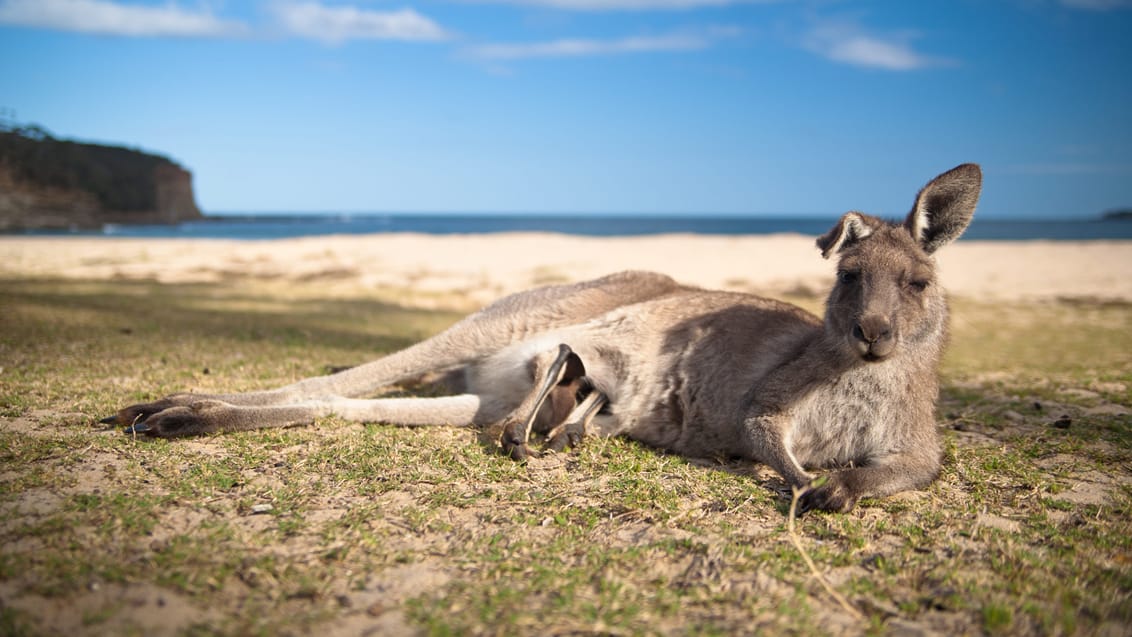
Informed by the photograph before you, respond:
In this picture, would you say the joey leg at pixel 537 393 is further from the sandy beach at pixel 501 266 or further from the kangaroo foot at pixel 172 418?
the sandy beach at pixel 501 266

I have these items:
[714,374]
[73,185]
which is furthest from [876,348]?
[73,185]

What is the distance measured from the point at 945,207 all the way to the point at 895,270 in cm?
41

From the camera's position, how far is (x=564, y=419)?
3457 millimetres

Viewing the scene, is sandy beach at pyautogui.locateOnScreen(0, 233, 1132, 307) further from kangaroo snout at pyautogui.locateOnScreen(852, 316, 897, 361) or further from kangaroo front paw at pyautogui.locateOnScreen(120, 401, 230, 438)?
kangaroo snout at pyautogui.locateOnScreen(852, 316, 897, 361)

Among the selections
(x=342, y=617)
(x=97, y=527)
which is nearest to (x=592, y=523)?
(x=342, y=617)

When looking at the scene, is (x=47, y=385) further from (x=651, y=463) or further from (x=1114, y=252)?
(x=1114, y=252)

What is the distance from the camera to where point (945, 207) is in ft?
9.34

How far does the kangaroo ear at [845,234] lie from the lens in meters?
2.80

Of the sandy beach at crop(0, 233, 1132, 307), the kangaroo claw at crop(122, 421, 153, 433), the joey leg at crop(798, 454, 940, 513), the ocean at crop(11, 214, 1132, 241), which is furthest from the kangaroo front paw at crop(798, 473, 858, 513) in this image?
the ocean at crop(11, 214, 1132, 241)

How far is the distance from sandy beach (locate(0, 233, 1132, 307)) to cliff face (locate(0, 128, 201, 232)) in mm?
15710

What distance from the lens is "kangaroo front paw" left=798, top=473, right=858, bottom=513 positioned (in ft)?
8.30

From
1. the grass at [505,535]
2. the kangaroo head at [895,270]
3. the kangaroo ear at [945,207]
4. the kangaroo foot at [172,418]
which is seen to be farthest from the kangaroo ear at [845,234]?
the kangaroo foot at [172,418]

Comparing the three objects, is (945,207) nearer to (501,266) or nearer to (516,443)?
(516,443)

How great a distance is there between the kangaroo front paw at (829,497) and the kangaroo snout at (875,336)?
0.50 metres
